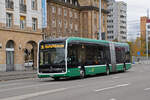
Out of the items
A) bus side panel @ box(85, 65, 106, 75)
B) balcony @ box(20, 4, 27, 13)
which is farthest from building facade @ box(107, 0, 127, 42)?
bus side panel @ box(85, 65, 106, 75)

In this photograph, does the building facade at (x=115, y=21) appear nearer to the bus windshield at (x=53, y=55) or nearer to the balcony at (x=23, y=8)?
the balcony at (x=23, y=8)

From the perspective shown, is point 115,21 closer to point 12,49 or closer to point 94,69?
point 12,49

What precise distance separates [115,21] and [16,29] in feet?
341

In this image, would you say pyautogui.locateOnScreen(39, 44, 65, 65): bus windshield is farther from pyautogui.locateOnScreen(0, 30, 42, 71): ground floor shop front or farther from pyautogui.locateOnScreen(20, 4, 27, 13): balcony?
pyautogui.locateOnScreen(20, 4, 27, 13): balcony

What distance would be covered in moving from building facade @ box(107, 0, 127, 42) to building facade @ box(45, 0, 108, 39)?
6475 cm

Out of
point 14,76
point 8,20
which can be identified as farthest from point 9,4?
point 14,76

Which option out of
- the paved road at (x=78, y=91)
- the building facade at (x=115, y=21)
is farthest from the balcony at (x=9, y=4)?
the building facade at (x=115, y=21)

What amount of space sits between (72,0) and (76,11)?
8.36ft

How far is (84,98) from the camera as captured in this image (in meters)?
12.4

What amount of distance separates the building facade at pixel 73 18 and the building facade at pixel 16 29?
14.0 metres

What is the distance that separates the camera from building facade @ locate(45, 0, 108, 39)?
212 ft

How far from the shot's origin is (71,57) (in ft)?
77.0

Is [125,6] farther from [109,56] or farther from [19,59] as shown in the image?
[109,56]

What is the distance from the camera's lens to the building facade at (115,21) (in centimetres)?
14325
